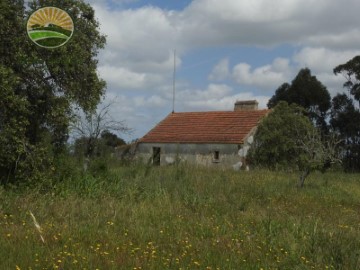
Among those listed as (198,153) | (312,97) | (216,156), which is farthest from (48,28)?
(312,97)

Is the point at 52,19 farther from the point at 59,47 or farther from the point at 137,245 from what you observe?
the point at 137,245

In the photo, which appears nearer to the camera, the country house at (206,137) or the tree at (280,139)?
the tree at (280,139)

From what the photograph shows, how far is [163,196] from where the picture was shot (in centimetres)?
1294

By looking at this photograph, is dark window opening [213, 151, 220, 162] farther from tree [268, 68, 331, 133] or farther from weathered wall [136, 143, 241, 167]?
tree [268, 68, 331, 133]

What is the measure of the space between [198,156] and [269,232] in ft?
79.9

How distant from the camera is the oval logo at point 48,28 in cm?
1139

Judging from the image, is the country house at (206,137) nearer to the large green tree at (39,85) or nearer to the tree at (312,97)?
the tree at (312,97)

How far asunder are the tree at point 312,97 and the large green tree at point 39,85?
96.9ft

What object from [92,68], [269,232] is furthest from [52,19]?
[269,232]

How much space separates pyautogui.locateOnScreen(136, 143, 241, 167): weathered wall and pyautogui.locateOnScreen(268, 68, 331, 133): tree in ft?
35.2

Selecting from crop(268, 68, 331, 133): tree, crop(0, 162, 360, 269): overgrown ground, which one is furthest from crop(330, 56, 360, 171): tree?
crop(0, 162, 360, 269): overgrown ground

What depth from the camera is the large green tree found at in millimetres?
11461

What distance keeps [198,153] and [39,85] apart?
22.0 metres

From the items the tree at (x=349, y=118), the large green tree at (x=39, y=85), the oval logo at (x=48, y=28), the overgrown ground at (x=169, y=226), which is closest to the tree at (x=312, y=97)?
the tree at (x=349, y=118)
